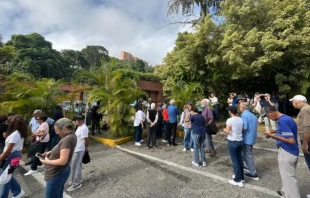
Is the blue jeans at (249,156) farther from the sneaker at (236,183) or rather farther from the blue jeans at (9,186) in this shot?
the blue jeans at (9,186)

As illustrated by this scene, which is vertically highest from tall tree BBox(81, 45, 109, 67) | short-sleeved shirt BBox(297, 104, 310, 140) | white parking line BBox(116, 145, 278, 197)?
tall tree BBox(81, 45, 109, 67)

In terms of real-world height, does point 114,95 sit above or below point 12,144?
above

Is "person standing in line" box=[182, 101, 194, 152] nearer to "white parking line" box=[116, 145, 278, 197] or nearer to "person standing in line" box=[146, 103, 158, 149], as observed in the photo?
"person standing in line" box=[146, 103, 158, 149]

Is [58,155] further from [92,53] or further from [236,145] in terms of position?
[92,53]

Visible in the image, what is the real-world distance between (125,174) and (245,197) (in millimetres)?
2705

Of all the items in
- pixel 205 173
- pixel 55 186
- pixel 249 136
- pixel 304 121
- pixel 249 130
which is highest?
pixel 304 121

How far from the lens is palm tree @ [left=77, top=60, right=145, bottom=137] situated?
26.1ft

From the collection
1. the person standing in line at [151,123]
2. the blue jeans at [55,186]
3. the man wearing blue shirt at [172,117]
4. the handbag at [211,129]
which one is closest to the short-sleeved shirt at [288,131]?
the handbag at [211,129]

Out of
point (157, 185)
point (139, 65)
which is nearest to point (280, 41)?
point (157, 185)

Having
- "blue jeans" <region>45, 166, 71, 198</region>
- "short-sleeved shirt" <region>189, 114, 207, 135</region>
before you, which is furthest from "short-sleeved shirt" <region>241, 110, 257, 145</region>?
"blue jeans" <region>45, 166, 71, 198</region>

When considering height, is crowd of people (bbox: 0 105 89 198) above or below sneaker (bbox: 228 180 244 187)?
above

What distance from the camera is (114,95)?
810 centimetres

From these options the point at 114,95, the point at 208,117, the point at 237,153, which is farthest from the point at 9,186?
the point at 114,95

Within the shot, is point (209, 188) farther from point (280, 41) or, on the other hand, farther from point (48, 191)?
point (280, 41)
